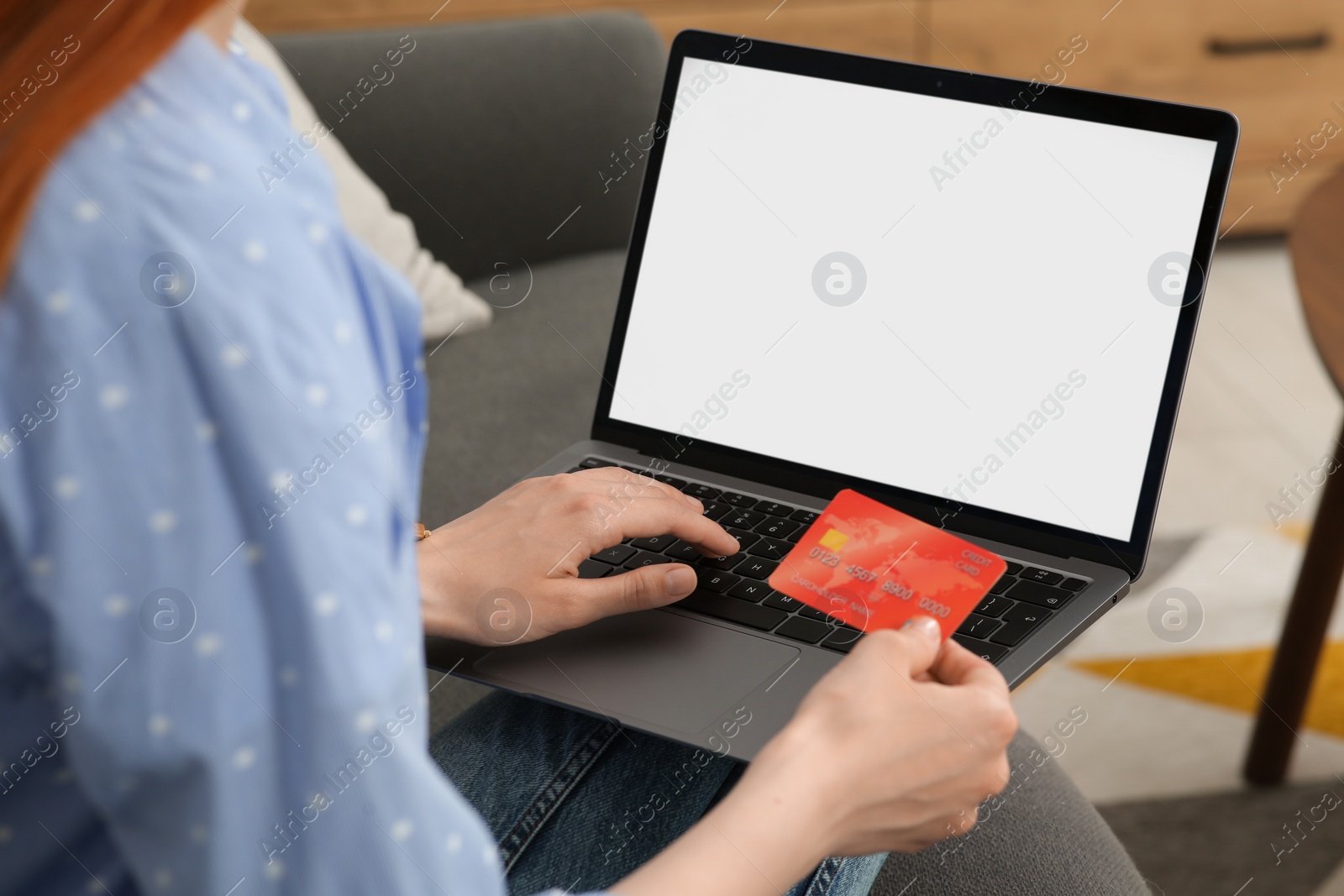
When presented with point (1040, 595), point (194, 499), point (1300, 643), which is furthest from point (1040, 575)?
point (1300, 643)

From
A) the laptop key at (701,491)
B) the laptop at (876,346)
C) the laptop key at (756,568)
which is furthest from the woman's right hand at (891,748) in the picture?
the laptop key at (701,491)

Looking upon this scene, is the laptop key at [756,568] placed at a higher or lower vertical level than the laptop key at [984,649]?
higher

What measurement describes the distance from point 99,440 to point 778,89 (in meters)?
0.67

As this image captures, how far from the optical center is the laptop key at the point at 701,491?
3.05ft

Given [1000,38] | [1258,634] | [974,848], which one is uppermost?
[974,848]

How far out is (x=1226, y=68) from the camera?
8.93ft

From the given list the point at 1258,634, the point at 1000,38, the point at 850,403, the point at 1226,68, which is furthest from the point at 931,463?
the point at 1226,68

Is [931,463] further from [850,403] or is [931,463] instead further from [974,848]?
[974,848]

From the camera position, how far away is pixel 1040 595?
0.79 meters

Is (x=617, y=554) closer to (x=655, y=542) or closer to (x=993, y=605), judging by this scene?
(x=655, y=542)

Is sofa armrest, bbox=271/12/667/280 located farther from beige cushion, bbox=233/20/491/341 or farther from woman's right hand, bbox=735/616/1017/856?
woman's right hand, bbox=735/616/1017/856

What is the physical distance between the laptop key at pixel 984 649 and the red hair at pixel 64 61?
56 cm

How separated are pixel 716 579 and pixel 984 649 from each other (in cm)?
19

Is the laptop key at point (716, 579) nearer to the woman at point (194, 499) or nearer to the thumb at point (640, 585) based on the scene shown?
the thumb at point (640, 585)
